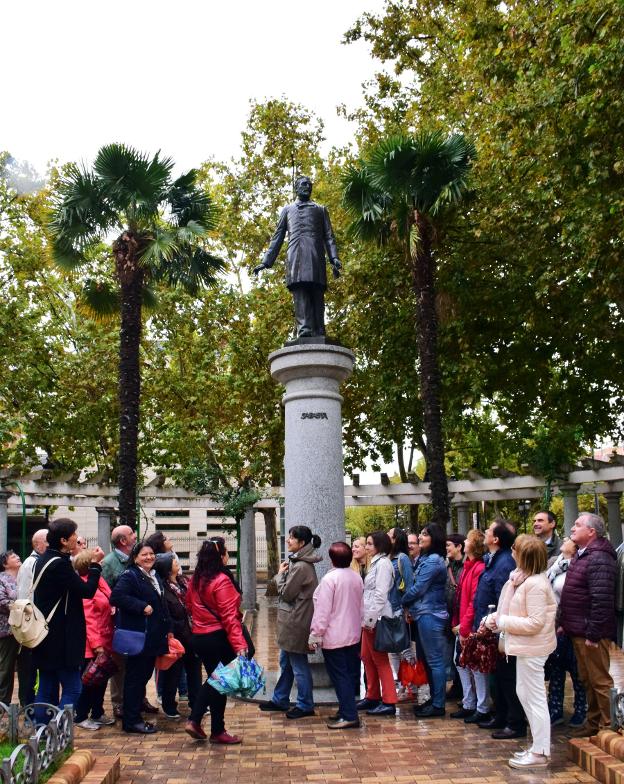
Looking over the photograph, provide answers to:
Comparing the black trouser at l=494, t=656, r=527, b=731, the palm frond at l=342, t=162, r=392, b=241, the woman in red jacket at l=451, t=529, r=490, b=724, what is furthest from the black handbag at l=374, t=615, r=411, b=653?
the palm frond at l=342, t=162, r=392, b=241

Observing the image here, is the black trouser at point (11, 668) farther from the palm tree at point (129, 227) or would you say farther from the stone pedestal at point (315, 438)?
the palm tree at point (129, 227)

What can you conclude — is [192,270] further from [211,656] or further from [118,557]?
[211,656]

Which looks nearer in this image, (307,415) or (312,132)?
(307,415)

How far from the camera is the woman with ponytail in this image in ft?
26.0

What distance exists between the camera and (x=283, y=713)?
8344 millimetres

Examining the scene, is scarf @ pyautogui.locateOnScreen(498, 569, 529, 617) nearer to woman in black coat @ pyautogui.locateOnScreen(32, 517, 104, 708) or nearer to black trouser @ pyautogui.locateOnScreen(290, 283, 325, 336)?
woman in black coat @ pyautogui.locateOnScreen(32, 517, 104, 708)

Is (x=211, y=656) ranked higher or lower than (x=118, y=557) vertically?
lower

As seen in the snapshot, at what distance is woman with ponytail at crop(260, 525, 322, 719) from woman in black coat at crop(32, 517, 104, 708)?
6.23 feet

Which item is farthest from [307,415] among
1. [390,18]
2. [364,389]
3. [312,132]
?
[312,132]

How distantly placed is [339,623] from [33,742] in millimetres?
3384

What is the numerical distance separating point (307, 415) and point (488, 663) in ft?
11.3

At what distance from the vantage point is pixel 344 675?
7660 mm

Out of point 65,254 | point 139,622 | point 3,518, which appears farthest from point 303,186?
point 3,518

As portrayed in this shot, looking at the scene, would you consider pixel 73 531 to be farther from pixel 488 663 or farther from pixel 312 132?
pixel 312 132
